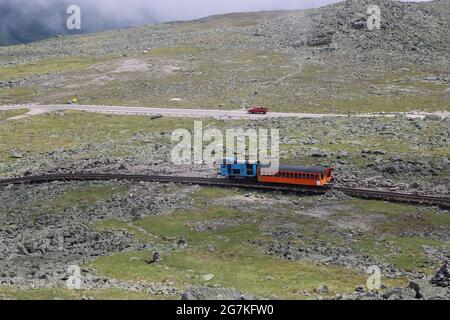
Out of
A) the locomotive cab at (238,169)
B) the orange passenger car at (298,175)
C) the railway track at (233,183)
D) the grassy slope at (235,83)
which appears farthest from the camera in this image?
the grassy slope at (235,83)

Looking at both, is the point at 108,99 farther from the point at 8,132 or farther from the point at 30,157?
the point at 30,157

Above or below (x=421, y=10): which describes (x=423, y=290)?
below

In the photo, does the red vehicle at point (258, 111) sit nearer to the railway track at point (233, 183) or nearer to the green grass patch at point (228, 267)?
the railway track at point (233, 183)

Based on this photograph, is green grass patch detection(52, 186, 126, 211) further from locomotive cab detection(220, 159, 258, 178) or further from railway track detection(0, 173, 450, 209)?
locomotive cab detection(220, 159, 258, 178)

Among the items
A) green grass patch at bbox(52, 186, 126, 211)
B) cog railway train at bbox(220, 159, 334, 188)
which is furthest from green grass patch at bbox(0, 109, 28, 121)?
cog railway train at bbox(220, 159, 334, 188)

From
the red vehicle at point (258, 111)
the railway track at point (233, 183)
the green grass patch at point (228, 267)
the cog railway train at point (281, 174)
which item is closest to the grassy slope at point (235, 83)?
the red vehicle at point (258, 111)

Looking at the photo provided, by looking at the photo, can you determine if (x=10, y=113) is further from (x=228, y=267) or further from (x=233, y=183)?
(x=228, y=267)

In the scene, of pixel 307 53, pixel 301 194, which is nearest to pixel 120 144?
pixel 301 194
